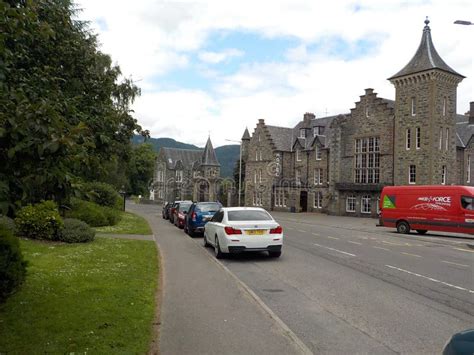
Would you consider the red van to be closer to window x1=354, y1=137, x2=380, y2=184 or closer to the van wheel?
the van wheel

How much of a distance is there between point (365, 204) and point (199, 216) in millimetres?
29922

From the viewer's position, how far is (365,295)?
9000 mm

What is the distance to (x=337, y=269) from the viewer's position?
12.2 metres

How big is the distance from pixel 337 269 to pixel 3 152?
31.2 feet

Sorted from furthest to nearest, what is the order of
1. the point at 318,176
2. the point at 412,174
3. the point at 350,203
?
1. the point at 318,176
2. the point at 350,203
3. the point at 412,174

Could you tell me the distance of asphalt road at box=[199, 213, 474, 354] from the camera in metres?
6.34

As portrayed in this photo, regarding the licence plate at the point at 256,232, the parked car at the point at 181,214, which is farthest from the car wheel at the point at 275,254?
the parked car at the point at 181,214

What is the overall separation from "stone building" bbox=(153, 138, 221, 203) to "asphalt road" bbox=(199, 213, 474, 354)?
80557mm

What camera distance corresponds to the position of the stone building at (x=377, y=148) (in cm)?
4269

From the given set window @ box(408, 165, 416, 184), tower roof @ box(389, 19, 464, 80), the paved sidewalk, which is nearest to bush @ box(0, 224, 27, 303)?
the paved sidewalk

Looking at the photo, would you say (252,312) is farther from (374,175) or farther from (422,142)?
(374,175)

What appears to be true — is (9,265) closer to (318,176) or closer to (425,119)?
(425,119)

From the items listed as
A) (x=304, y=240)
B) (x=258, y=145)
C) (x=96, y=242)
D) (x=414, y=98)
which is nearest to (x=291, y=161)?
(x=258, y=145)

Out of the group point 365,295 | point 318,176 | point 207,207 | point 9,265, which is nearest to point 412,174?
point 318,176
